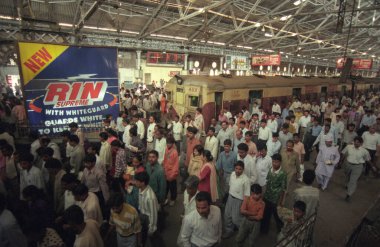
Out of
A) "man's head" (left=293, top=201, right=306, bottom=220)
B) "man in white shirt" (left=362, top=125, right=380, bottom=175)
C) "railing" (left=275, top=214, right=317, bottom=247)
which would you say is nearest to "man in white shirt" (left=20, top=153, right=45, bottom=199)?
"railing" (left=275, top=214, right=317, bottom=247)

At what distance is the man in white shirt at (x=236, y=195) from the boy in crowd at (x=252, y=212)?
32 centimetres

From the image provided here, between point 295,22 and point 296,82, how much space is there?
319 inches

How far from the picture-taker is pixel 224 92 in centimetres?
1145

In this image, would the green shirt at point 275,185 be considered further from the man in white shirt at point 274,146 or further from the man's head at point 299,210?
the man in white shirt at point 274,146

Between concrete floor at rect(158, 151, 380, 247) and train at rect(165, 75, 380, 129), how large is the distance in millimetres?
5582

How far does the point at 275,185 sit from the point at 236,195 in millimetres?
806

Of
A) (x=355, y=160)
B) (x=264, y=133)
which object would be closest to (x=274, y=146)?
(x=264, y=133)

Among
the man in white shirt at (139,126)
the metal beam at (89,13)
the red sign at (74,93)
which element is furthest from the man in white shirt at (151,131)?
the metal beam at (89,13)

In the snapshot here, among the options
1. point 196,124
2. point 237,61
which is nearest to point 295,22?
point 237,61

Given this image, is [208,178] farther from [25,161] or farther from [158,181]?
[25,161]

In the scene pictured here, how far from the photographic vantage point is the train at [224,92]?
1096 cm

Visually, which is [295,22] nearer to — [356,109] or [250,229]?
[356,109]

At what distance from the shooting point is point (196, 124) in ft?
28.5

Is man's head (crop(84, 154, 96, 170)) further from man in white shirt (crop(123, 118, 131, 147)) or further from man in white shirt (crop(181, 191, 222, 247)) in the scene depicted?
man in white shirt (crop(123, 118, 131, 147))
